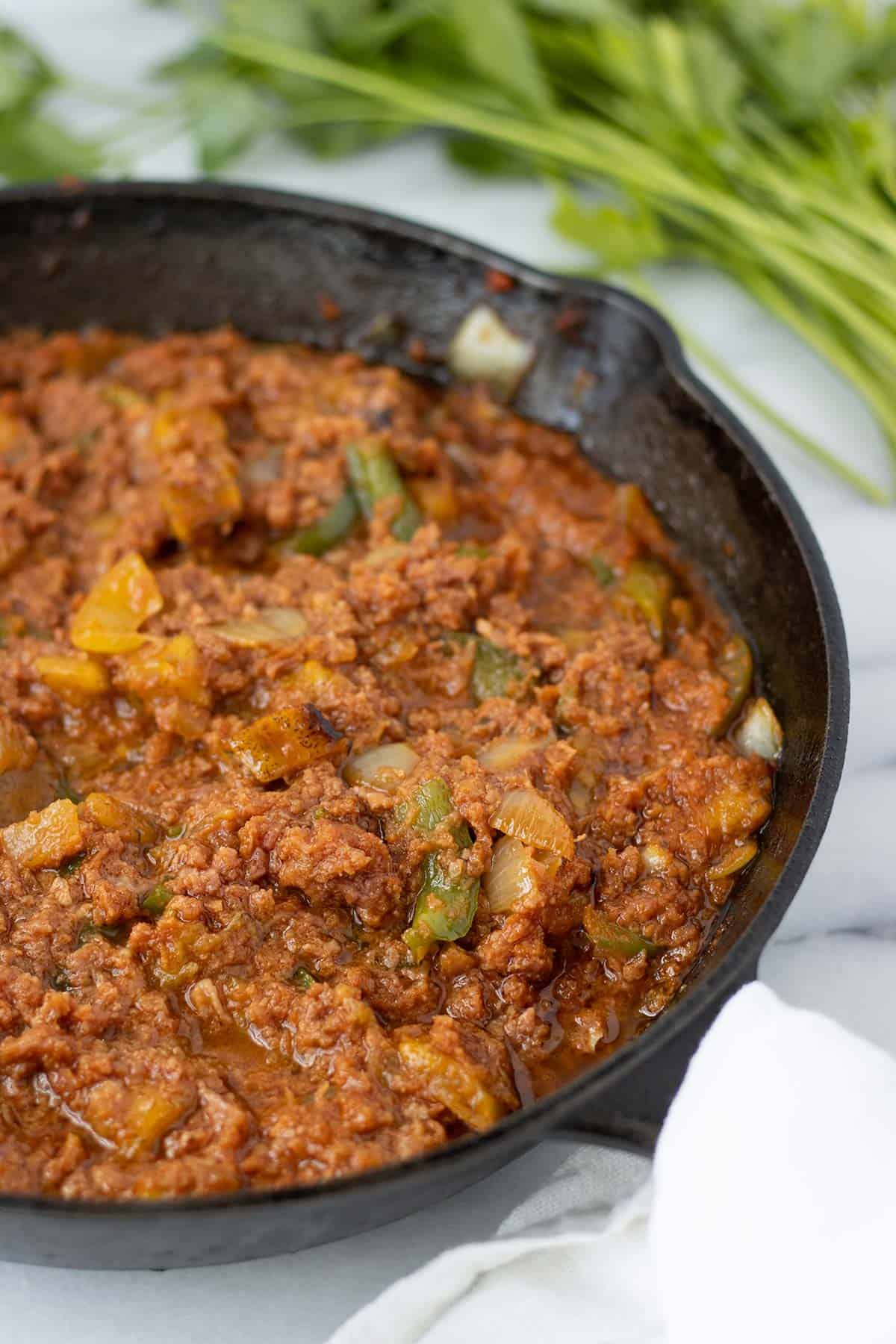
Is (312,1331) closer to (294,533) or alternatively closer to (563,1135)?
(563,1135)

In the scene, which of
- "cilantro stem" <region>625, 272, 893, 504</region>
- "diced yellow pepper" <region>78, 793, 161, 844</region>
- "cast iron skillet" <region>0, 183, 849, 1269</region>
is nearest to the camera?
"cast iron skillet" <region>0, 183, 849, 1269</region>

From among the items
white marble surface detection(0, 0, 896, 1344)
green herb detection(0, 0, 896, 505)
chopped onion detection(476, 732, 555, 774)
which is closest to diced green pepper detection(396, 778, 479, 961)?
chopped onion detection(476, 732, 555, 774)

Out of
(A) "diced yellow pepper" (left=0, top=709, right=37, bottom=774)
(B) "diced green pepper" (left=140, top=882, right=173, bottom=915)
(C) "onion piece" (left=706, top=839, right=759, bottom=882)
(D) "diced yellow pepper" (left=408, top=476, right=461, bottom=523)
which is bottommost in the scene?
(A) "diced yellow pepper" (left=0, top=709, right=37, bottom=774)

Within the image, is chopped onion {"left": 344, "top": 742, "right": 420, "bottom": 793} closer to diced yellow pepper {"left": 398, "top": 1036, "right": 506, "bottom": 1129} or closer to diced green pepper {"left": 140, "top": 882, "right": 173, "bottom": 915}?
diced green pepper {"left": 140, "top": 882, "right": 173, "bottom": 915}

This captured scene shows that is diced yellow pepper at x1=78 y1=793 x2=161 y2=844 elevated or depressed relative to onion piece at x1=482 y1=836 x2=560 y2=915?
depressed

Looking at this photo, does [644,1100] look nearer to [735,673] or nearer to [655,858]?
[655,858]

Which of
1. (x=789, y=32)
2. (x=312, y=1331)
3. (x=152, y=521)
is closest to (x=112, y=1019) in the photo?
(x=312, y=1331)
